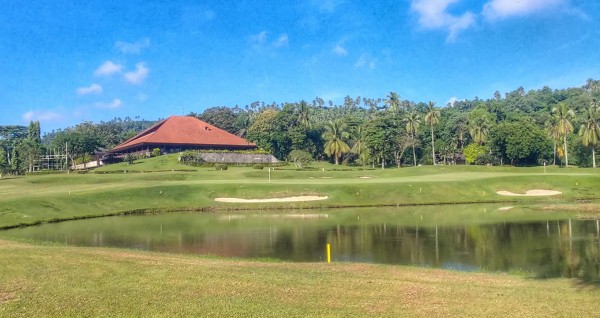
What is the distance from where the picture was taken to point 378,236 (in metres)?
30.4

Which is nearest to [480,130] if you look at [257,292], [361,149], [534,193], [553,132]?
[553,132]

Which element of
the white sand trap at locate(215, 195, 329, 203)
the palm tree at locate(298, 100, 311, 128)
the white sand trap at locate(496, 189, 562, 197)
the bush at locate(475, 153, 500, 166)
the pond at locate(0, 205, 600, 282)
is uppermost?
the palm tree at locate(298, 100, 311, 128)

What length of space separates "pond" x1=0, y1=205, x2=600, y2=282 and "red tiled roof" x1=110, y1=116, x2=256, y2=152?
74231mm

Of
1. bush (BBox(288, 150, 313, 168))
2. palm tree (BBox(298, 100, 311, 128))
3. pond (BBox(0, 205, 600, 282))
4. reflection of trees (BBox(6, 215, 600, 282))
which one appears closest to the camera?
reflection of trees (BBox(6, 215, 600, 282))

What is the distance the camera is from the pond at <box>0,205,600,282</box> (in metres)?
22.7

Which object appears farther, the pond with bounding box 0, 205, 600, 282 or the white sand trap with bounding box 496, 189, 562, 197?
the white sand trap with bounding box 496, 189, 562, 197

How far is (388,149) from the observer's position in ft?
375

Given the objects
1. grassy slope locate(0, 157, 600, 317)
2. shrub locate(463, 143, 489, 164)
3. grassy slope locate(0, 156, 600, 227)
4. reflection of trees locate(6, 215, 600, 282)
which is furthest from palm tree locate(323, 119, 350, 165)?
grassy slope locate(0, 157, 600, 317)

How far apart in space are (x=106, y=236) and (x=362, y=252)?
17.4m

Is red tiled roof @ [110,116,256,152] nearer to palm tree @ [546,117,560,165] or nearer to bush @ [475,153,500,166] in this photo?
bush @ [475,153,500,166]

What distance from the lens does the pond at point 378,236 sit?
894 inches

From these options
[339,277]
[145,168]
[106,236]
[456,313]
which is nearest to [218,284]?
[339,277]

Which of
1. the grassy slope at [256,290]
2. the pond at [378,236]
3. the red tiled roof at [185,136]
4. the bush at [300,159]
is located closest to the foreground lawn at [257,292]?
the grassy slope at [256,290]

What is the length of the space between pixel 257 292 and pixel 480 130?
122992mm
